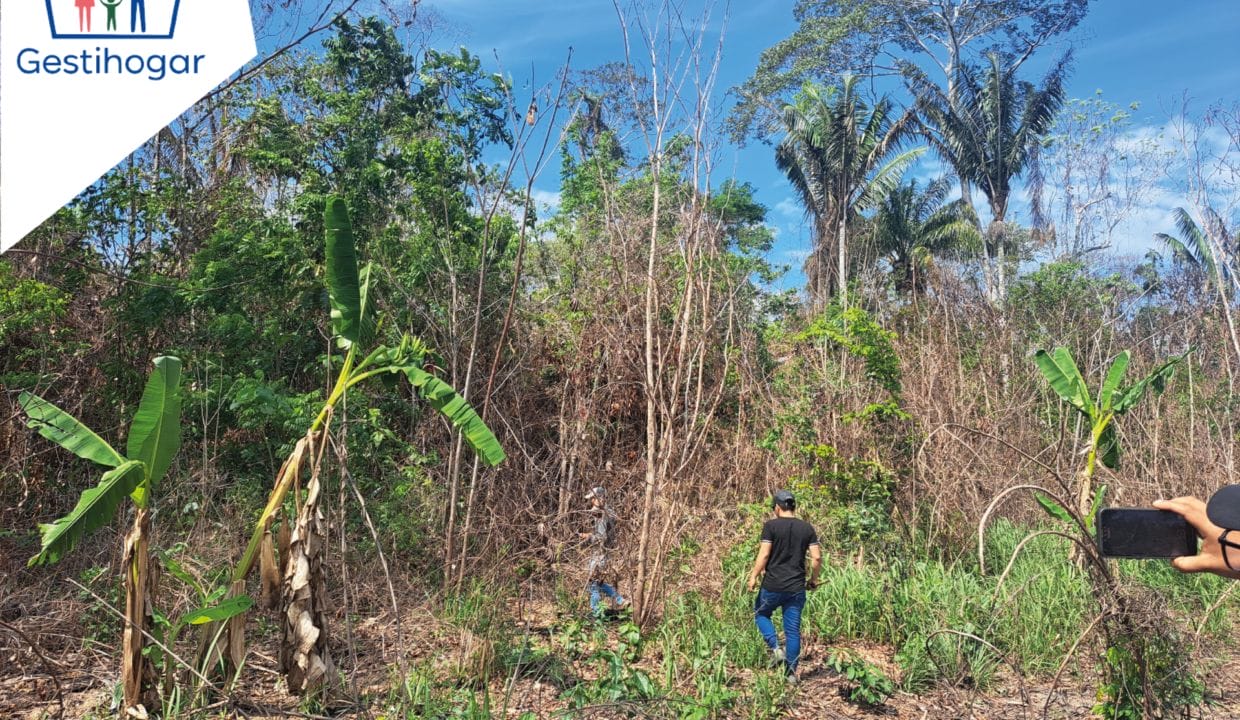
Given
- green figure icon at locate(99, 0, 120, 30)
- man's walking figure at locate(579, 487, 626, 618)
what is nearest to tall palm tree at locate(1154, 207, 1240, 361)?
man's walking figure at locate(579, 487, 626, 618)

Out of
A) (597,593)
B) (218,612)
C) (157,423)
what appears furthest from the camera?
(597,593)

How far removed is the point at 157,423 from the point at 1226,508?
16.8ft

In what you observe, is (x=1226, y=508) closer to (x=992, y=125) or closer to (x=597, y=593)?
(x=597, y=593)

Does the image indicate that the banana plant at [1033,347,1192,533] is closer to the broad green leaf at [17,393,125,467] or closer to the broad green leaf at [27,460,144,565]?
the broad green leaf at [27,460,144,565]

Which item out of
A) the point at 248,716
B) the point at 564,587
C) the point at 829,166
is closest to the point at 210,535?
the point at 248,716

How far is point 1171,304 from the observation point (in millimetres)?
15039

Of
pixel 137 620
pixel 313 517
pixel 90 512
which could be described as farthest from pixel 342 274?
pixel 137 620

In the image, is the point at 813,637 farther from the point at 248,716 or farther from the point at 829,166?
the point at 829,166

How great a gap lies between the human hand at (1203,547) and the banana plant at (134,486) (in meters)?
4.96

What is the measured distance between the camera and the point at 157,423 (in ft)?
15.6

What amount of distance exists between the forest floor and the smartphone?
8.44 ft

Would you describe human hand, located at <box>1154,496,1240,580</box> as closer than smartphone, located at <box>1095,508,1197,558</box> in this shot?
Yes

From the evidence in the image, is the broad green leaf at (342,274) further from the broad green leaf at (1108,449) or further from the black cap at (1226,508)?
the broad green leaf at (1108,449)

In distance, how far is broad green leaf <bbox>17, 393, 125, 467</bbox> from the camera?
479cm
